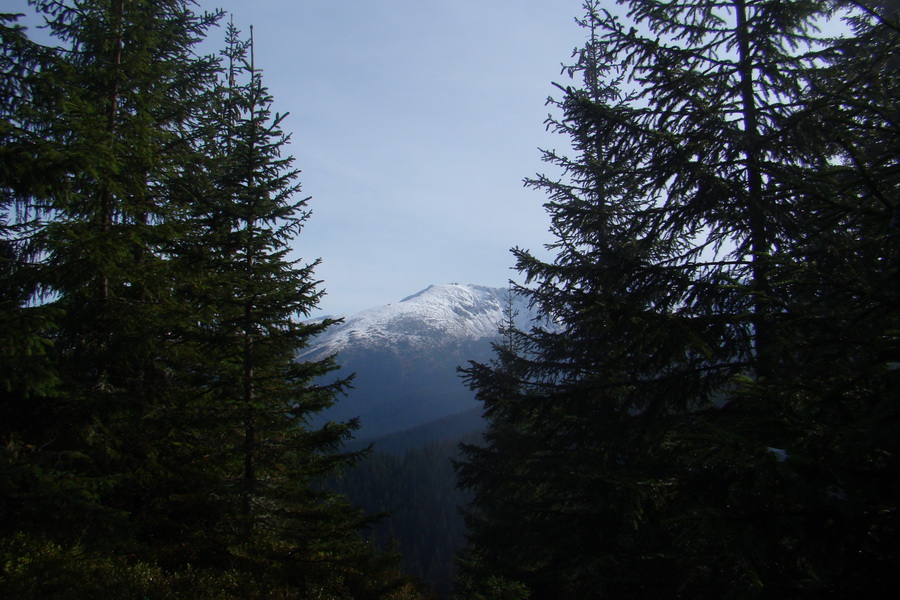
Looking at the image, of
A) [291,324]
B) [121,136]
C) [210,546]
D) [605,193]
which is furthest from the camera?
[605,193]

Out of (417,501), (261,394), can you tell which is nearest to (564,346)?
(261,394)

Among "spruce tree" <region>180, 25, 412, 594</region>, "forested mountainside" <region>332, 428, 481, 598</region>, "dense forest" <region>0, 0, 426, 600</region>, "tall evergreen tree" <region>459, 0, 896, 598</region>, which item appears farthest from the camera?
"forested mountainside" <region>332, 428, 481, 598</region>

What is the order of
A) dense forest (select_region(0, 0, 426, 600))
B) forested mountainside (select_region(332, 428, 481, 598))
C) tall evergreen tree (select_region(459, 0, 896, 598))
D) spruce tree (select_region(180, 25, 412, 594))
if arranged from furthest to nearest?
forested mountainside (select_region(332, 428, 481, 598)), spruce tree (select_region(180, 25, 412, 594)), dense forest (select_region(0, 0, 426, 600)), tall evergreen tree (select_region(459, 0, 896, 598))

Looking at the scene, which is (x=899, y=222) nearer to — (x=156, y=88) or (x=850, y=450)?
(x=850, y=450)

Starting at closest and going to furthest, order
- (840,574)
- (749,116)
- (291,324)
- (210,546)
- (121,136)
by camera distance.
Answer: (840,574) → (749,116) → (121,136) → (210,546) → (291,324)

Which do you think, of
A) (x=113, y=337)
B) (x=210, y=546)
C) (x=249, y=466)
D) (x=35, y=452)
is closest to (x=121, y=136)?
(x=113, y=337)

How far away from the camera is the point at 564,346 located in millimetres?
11805

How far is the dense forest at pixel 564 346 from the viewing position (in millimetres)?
3730

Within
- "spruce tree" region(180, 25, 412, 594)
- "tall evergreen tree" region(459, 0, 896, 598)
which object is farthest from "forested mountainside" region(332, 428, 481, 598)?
"tall evergreen tree" region(459, 0, 896, 598)

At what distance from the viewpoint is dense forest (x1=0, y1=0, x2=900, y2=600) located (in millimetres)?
3730

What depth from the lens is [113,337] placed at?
24.2 feet

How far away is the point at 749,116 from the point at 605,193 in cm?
435

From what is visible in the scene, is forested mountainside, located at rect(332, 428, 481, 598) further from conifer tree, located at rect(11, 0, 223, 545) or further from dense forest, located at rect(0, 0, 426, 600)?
conifer tree, located at rect(11, 0, 223, 545)

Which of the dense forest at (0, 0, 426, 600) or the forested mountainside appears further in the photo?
the forested mountainside
